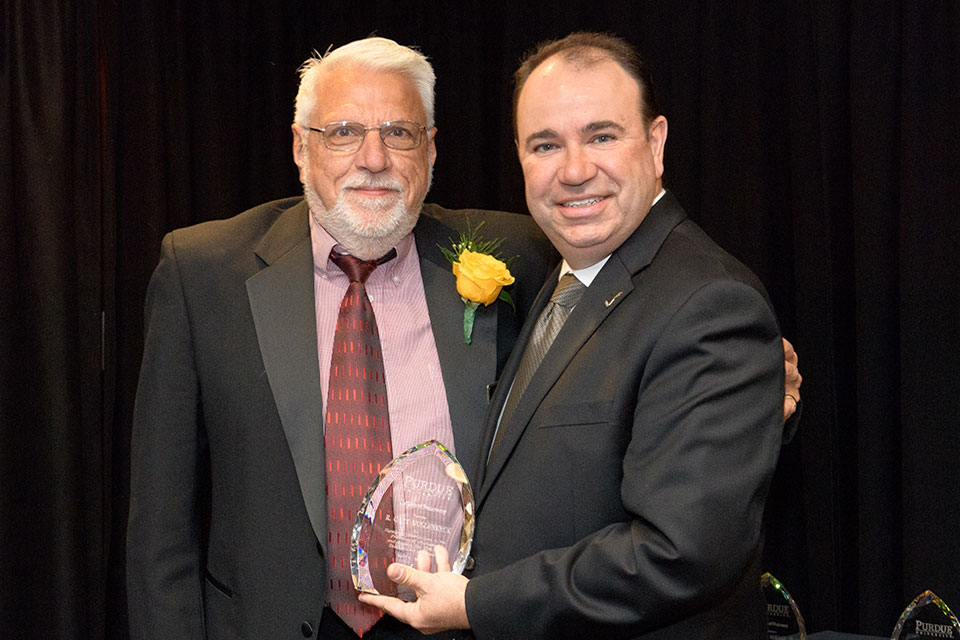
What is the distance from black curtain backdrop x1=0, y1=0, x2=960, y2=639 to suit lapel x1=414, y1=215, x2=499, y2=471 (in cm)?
174

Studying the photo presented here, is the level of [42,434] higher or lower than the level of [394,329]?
lower

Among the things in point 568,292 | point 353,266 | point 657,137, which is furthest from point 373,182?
point 657,137

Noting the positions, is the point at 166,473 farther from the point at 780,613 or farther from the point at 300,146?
the point at 780,613

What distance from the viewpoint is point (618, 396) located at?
1998 mm

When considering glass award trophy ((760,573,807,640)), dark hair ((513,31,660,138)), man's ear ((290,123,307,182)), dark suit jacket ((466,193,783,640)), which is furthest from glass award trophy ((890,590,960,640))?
man's ear ((290,123,307,182))

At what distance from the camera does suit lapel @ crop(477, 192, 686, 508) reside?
82.9 inches

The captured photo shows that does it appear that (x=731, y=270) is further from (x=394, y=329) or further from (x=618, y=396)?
(x=394, y=329)

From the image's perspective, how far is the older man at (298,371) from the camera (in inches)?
94.7

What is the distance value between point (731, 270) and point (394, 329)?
906 mm

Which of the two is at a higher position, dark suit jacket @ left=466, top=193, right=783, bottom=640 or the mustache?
the mustache

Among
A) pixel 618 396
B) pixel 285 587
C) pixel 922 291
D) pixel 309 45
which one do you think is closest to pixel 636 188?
pixel 618 396

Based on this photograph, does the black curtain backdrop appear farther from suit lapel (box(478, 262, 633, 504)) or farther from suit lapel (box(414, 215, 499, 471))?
suit lapel (box(478, 262, 633, 504))

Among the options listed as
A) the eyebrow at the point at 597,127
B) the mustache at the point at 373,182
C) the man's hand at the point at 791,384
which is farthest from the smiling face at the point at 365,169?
the man's hand at the point at 791,384

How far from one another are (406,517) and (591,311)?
0.57m
